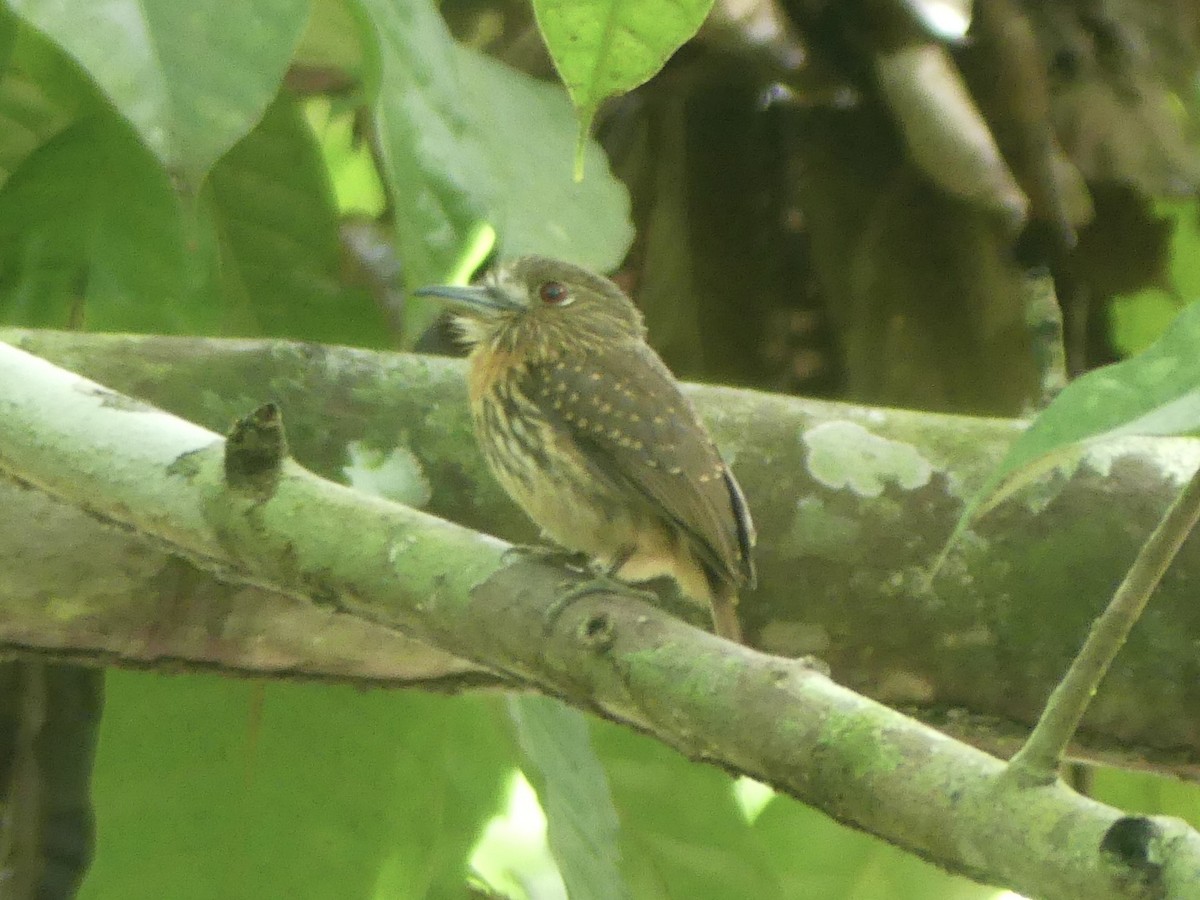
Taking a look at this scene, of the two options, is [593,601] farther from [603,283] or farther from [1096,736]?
[603,283]

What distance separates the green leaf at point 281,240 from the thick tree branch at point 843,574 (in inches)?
13.1

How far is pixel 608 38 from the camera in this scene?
85 centimetres

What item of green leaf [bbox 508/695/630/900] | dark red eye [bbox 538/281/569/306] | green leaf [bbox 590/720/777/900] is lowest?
green leaf [bbox 590/720/777/900]

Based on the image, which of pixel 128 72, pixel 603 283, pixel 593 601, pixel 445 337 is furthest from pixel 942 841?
pixel 445 337

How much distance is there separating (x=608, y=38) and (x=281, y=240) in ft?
4.63

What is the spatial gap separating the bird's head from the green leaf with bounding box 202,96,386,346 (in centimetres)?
16

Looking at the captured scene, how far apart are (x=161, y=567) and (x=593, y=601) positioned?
65cm

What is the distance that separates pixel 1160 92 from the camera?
2.48 meters

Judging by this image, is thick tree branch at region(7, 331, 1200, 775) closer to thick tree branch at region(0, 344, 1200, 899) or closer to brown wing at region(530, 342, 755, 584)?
brown wing at region(530, 342, 755, 584)

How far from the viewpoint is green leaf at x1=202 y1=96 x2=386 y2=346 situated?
7.17 feet

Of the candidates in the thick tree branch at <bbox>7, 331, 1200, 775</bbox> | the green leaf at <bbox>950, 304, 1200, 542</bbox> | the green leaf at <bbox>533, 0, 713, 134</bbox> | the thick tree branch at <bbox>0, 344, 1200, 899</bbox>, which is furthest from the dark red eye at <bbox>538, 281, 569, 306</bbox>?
the green leaf at <bbox>950, 304, 1200, 542</bbox>

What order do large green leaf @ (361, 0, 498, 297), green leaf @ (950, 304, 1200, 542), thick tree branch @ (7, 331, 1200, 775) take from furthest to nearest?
thick tree branch @ (7, 331, 1200, 775) < large green leaf @ (361, 0, 498, 297) < green leaf @ (950, 304, 1200, 542)

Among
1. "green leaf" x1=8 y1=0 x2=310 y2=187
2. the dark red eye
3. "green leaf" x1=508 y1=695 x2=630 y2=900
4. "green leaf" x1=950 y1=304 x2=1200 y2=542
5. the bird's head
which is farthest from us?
the dark red eye

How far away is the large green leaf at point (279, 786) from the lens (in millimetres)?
1942
